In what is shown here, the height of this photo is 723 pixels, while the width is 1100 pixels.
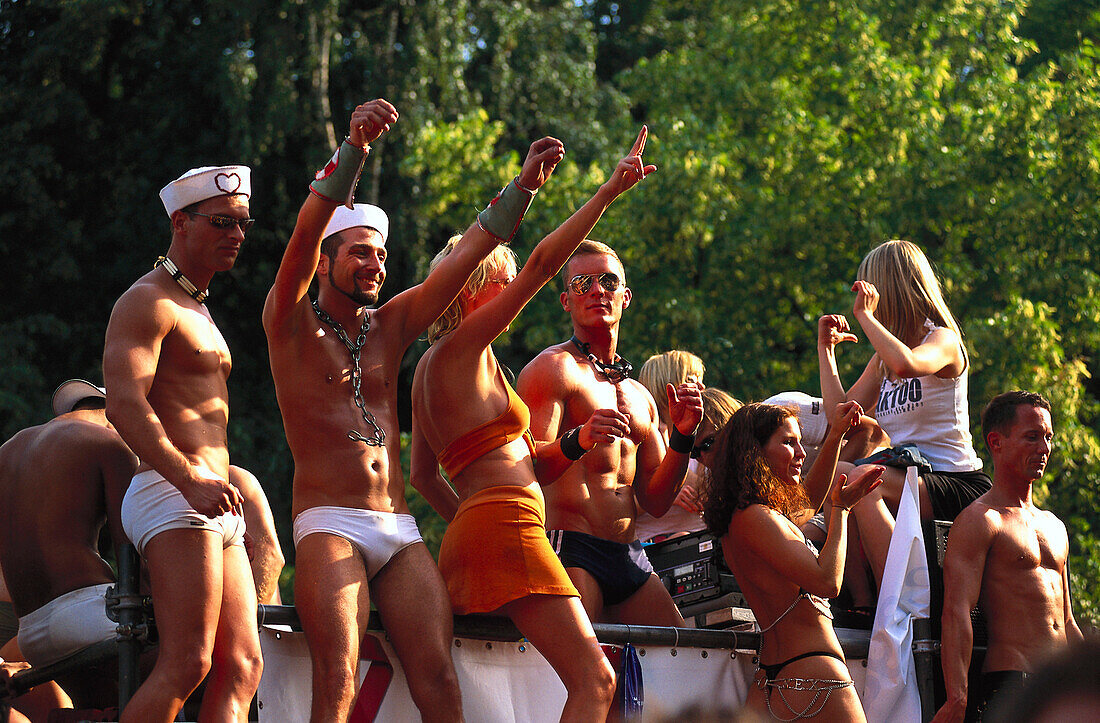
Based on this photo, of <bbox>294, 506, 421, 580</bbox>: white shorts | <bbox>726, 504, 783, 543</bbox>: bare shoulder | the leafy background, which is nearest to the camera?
<bbox>294, 506, 421, 580</bbox>: white shorts

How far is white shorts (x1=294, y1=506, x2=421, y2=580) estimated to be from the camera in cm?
407

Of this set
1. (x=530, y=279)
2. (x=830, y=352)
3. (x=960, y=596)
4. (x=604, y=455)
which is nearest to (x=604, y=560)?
(x=604, y=455)

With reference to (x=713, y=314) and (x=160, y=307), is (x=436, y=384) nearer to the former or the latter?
(x=160, y=307)

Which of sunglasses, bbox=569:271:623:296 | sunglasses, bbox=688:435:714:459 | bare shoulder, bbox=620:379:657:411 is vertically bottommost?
sunglasses, bbox=688:435:714:459

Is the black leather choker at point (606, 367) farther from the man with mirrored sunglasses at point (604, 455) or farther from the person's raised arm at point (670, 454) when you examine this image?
the person's raised arm at point (670, 454)

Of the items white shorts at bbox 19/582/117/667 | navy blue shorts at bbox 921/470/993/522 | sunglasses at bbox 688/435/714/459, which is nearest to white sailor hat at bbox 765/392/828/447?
sunglasses at bbox 688/435/714/459

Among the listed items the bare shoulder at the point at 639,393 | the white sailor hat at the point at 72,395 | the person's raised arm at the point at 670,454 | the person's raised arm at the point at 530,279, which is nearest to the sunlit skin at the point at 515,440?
the person's raised arm at the point at 530,279

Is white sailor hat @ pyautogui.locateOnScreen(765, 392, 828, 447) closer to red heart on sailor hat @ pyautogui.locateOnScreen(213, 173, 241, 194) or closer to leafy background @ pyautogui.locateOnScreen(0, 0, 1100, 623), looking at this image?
red heart on sailor hat @ pyautogui.locateOnScreen(213, 173, 241, 194)

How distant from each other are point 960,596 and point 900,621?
0.92ft

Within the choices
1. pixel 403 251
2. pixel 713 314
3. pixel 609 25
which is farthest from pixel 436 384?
pixel 609 25

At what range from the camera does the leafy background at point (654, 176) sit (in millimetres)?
15367

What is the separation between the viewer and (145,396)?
12.6 ft

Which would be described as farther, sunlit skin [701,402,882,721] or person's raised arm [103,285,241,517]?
sunlit skin [701,402,882,721]

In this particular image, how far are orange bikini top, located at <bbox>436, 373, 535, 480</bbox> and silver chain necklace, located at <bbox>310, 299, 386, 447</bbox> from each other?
0.26m
